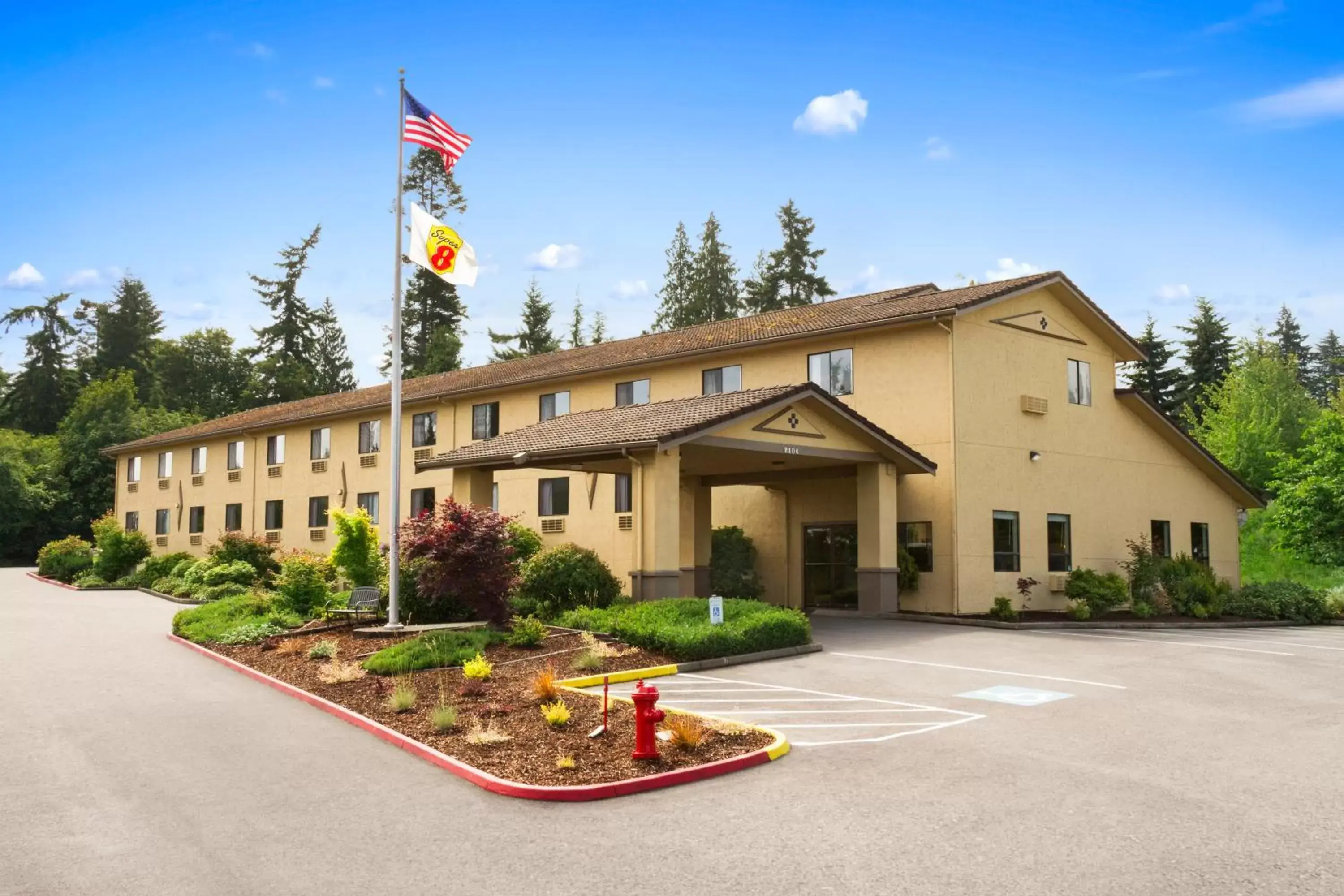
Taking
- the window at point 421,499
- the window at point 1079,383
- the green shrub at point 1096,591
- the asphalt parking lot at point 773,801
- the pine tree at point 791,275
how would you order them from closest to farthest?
the asphalt parking lot at point 773,801 → the green shrub at point 1096,591 → the window at point 1079,383 → the window at point 421,499 → the pine tree at point 791,275

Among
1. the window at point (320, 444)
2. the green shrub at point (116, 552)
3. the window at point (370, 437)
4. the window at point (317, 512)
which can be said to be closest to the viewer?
the window at point (370, 437)

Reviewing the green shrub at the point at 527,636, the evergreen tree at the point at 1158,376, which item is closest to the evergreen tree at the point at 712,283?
the evergreen tree at the point at 1158,376

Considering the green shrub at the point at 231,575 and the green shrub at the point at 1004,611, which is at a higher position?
the green shrub at the point at 231,575

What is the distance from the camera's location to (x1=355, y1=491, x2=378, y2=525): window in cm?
3600

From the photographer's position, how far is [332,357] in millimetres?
77688

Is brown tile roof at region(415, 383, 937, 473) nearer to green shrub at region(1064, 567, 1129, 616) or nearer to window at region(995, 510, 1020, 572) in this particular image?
window at region(995, 510, 1020, 572)

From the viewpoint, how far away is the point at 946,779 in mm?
8680

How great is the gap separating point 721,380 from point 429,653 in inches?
570

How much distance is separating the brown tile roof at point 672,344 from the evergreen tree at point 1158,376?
30.0 metres

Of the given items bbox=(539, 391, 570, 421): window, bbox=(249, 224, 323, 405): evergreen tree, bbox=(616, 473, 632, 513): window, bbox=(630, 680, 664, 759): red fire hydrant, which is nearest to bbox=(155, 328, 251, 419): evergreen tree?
bbox=(249, 224, 323, 405): evergreen tree

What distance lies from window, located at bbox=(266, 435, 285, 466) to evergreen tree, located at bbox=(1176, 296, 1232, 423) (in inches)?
1711

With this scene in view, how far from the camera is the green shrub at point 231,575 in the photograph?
29750 mm

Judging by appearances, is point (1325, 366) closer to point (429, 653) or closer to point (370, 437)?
point (370, 437)

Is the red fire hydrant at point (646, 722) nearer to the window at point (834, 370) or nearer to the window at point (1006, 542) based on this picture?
the window at point (1006, 542)
